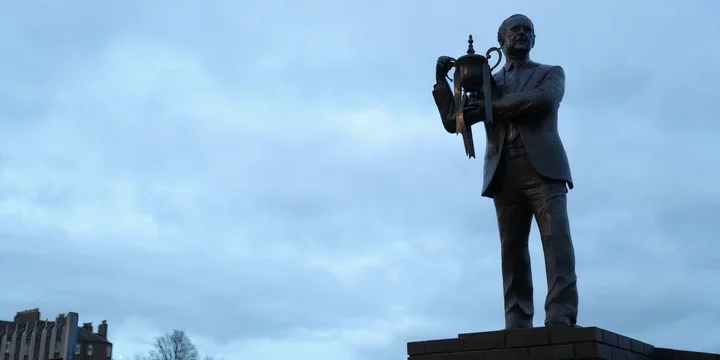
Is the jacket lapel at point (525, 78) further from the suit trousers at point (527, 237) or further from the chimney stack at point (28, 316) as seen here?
the chimney stack at point (28, 316)

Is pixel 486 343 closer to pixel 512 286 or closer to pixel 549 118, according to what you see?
pixel 512 286

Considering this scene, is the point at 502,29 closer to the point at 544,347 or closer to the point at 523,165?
the point at 523,165

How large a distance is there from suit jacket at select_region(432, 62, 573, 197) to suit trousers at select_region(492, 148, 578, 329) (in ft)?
0.32

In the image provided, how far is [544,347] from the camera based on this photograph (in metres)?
6.29

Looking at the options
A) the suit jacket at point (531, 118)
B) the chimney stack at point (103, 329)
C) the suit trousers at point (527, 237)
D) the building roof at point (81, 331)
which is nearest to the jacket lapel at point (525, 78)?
the suit jacket at point (531, 118)

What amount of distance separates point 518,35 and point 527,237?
2002 millimetres

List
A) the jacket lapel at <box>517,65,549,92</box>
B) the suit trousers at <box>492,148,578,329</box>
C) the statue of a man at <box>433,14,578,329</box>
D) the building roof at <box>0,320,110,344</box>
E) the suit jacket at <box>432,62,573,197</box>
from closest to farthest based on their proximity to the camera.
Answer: the suit trousers at <box>492,148,578,329</box>
the statue of a man at <box>433,14,578,329</box>
the suit jacket at <box>432,62,573,197</box>
the jacket lapel at <box>517,65,549,92</box>
the building roof at <box>0,320,110,344</box>

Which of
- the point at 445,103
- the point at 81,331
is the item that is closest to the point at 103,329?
the point at 81,331

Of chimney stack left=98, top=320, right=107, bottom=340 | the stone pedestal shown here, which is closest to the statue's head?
the stone pedestal

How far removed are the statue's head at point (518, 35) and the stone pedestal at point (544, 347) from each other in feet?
9.29

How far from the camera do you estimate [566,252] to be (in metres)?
6.80

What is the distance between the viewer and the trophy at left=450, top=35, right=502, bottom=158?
7.24 m

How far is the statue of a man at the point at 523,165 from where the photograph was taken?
6.89 m

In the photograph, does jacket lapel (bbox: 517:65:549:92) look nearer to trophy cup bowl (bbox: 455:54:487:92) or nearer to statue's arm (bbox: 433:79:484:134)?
trophy cup bowl (bbox: 455:54:487:92)
